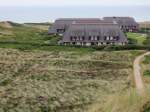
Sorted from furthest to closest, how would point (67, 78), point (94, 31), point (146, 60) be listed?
→ 1. point (94, 31)
2. point (146, 60)
3. point (67, 78)

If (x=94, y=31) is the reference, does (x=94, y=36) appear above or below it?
below

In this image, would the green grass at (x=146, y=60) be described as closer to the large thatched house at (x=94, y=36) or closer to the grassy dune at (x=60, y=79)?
the grassy dune at (x=60, y=79)

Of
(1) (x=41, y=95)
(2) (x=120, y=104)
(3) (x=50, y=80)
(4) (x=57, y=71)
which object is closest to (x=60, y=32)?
(4) (x=57, y=71)

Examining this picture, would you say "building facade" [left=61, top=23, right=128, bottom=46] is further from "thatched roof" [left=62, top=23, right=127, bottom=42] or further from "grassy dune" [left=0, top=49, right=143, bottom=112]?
"grassy dune" [left=0, top=49, right=143, bottom=112]

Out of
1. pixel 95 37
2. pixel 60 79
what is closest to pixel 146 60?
pixel 60 79

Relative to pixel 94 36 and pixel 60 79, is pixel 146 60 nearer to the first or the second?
pixel 60 79

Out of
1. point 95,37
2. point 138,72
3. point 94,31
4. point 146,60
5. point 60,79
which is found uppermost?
point 94,31

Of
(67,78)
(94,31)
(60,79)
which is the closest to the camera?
(60,79)

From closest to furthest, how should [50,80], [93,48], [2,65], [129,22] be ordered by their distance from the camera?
1. [50,80]
2. [2,65]
3. [93,48]
4. [129,22]

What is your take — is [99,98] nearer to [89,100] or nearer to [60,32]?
[89,100]
